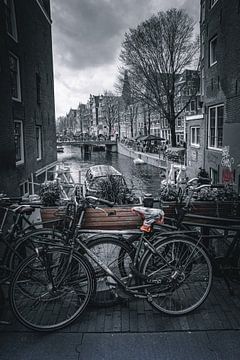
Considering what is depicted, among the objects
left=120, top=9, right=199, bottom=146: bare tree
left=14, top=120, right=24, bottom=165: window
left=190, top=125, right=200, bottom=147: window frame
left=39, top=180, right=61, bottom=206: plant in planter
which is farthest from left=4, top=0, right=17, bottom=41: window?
left=120, top=9, right=199, bottom=146: bare tree

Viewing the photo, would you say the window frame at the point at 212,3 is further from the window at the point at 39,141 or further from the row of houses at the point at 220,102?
the window at the point at 39,141

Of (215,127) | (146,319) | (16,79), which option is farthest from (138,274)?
(16,79)

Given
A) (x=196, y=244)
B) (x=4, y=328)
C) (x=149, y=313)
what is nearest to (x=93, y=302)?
(x=149, y=313)

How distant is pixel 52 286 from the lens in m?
2.57

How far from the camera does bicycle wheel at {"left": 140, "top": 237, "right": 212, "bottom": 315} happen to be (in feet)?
8.66

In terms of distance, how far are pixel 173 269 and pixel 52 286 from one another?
44.6 inches

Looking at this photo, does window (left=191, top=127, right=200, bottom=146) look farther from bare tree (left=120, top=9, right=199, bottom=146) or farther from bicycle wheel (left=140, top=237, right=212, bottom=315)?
bare tree (left=120, top=9, right=199, bottom=146)

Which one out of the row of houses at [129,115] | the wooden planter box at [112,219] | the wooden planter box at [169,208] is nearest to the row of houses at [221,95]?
the row of houses at [129,115]

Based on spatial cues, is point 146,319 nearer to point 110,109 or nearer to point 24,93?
point 24,93

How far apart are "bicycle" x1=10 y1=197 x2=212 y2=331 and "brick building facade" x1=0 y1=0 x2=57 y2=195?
3479mm

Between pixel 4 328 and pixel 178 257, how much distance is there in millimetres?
1694

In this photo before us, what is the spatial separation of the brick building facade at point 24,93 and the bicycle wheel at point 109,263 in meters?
3.53

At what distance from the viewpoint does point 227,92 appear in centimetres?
862

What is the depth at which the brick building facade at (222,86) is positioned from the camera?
7.93 m
